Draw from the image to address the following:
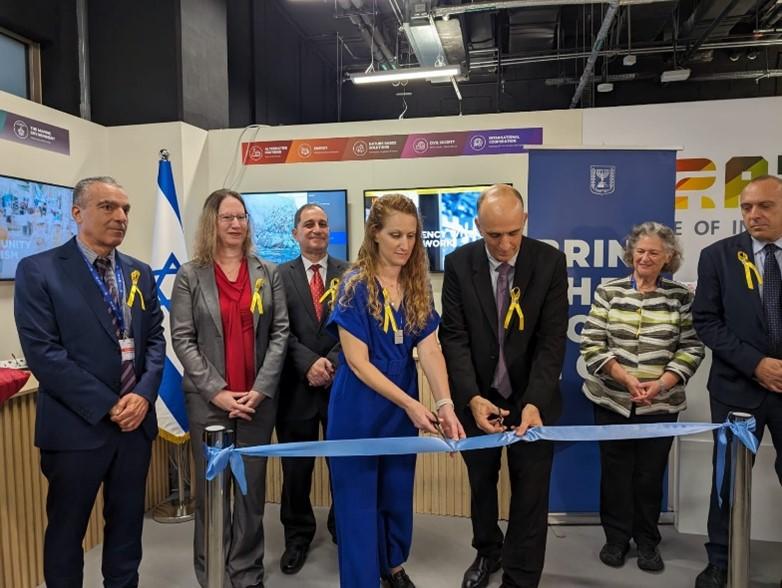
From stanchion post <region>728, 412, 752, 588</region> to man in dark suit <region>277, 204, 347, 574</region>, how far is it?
1619 millimetres

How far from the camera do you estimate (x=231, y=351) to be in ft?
7.87

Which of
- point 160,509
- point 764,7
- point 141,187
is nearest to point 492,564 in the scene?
point 160,509

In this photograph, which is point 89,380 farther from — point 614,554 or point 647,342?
point 614,554

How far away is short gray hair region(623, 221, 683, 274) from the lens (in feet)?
8.75

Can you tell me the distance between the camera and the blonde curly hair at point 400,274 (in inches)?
79.5

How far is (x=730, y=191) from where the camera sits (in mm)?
4953

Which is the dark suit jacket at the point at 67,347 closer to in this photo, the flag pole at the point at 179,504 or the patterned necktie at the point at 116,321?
the patterned necktie at the point at 116,321

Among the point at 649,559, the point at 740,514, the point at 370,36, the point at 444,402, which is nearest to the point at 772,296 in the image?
the point at 740,514

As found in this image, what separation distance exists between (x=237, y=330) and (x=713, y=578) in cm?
231

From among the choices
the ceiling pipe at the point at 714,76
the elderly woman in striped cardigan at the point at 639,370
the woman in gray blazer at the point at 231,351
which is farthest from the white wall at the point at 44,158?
the ceiling pipe at the point at 714,76

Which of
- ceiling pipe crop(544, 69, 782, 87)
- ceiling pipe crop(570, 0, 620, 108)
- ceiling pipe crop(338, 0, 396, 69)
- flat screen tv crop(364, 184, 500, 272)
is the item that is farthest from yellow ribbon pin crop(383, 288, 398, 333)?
ceiling pipe crop(544, 69, 782, 87)

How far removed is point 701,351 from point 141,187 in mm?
4576

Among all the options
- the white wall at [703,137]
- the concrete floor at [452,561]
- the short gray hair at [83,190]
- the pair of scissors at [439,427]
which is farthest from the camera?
the white wall at [703,137]

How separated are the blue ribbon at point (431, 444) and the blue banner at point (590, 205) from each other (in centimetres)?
120
